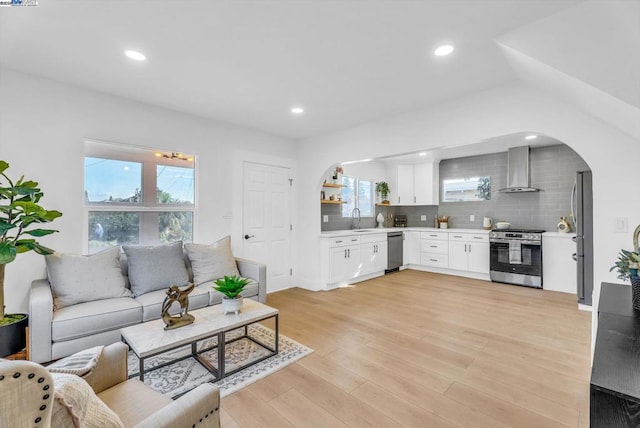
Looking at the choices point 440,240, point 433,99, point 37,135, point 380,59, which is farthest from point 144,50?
point 440,240

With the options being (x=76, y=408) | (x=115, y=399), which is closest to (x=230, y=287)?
(x=115, y=399)

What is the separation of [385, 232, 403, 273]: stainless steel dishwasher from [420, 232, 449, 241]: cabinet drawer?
481 millimetres

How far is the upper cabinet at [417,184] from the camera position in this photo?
6395 mm

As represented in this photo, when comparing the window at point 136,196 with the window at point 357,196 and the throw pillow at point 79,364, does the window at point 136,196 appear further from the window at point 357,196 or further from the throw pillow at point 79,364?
the window at point 357,196

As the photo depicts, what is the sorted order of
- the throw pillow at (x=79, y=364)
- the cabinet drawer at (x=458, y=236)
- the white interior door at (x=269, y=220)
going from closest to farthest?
1. the throw pillow at (x=79, y=364)
2. the white interior door at (x=269, y=220)
3. the cabinet drawer at (x=458, y=236)

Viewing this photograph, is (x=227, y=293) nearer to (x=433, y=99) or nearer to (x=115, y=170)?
(x=115, y=170)

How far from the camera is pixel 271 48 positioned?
90.0 inches

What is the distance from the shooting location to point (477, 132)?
10.0ft

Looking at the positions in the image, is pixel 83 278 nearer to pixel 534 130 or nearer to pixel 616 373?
pixel 616 373

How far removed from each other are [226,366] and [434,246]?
4.87 m

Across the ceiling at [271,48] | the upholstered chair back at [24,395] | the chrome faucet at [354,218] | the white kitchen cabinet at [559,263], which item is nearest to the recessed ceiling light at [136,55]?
the ceiling at [271,48]

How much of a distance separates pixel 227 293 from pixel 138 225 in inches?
70.3

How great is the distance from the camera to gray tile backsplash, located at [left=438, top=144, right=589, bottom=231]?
4.93 meters

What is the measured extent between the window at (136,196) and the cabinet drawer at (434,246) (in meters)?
4.66
